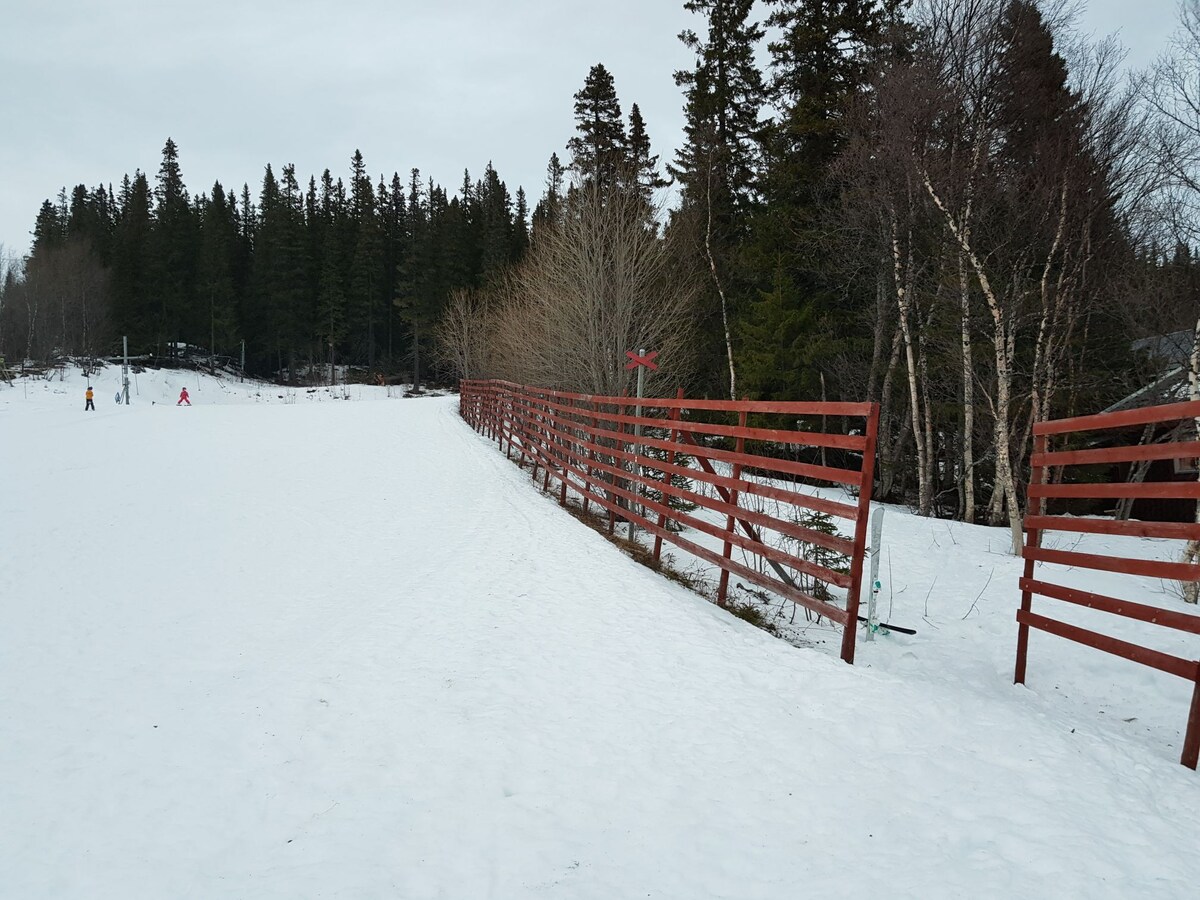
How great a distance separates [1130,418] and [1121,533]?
0.60 metres

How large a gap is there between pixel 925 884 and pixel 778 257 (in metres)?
19.0

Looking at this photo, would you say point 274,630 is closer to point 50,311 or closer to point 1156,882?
point 1156,882

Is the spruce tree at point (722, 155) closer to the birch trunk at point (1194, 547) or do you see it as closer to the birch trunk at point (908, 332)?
the birch trunk at point (908, 332)

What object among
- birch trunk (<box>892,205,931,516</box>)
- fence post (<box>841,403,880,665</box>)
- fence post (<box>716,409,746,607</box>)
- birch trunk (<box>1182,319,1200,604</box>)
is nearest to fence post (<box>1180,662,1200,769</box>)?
fence post (<box>841,403,880,665</box>)

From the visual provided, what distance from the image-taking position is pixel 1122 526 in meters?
3.42

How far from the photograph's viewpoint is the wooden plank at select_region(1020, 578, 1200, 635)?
2.83m

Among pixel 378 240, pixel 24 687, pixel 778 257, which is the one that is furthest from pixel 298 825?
pixel 378 240

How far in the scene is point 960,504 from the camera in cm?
1496

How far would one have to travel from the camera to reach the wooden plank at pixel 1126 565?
2.88 m

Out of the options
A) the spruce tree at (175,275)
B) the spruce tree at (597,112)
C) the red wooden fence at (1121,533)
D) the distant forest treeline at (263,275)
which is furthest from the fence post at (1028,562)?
the spruce tree at (175,275)

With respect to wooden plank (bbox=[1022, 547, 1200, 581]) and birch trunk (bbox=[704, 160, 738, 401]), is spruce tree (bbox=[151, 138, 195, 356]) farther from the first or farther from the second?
wooden plank (bbox=[1022, 547, 1200, 581])

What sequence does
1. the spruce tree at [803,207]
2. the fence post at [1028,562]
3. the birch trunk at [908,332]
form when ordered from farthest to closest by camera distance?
the spruce tree at [803,207]
the birch trunk at [908,332]
the fence post at [1028,562]

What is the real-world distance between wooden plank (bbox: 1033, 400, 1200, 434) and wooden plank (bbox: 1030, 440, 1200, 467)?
0.13 m

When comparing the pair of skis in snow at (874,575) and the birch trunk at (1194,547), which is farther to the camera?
the birch trunk at (1194,547)
